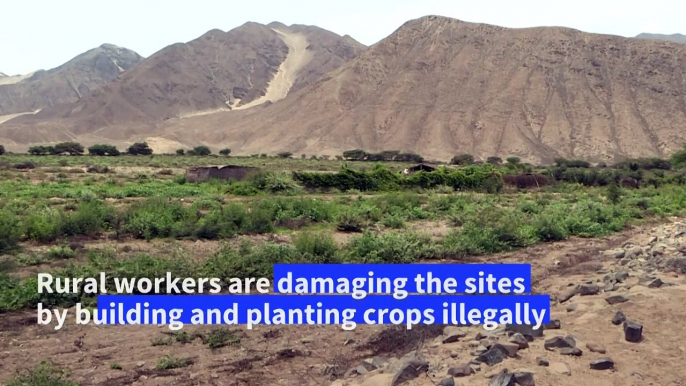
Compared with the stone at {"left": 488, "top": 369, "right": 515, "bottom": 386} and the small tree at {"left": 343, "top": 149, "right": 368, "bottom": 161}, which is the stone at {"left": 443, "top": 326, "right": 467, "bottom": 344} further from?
the small tree at {"left": 343, "top": 149, "right": 368, "bottom": 161}

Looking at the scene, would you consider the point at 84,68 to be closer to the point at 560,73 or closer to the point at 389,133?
the point at 389,133

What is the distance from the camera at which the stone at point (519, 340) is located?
6.81 meters

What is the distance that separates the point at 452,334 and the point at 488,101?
87015mm

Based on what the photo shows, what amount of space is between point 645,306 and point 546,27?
347 ft

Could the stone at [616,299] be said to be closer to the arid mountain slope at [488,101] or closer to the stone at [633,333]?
the stone at [633,333]

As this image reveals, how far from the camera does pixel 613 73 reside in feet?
311

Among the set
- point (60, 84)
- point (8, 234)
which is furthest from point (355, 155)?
point (60, 84)

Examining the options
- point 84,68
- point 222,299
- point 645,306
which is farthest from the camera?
point 84,68

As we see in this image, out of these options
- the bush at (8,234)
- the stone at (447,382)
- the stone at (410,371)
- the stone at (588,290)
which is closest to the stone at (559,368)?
the stone at (447,382)

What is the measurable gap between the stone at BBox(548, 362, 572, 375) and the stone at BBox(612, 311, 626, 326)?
157 cm

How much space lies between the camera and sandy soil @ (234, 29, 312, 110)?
139000 mm

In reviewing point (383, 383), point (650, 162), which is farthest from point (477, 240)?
point (650, 162)

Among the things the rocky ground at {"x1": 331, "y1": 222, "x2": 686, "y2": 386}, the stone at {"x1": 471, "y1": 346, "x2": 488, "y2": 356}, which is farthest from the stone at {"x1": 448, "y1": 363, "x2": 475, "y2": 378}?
the stone at {"x1": 471, "y1": 346, "x2": 488, "y2": 356}

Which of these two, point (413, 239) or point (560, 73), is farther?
point (560, 73)
